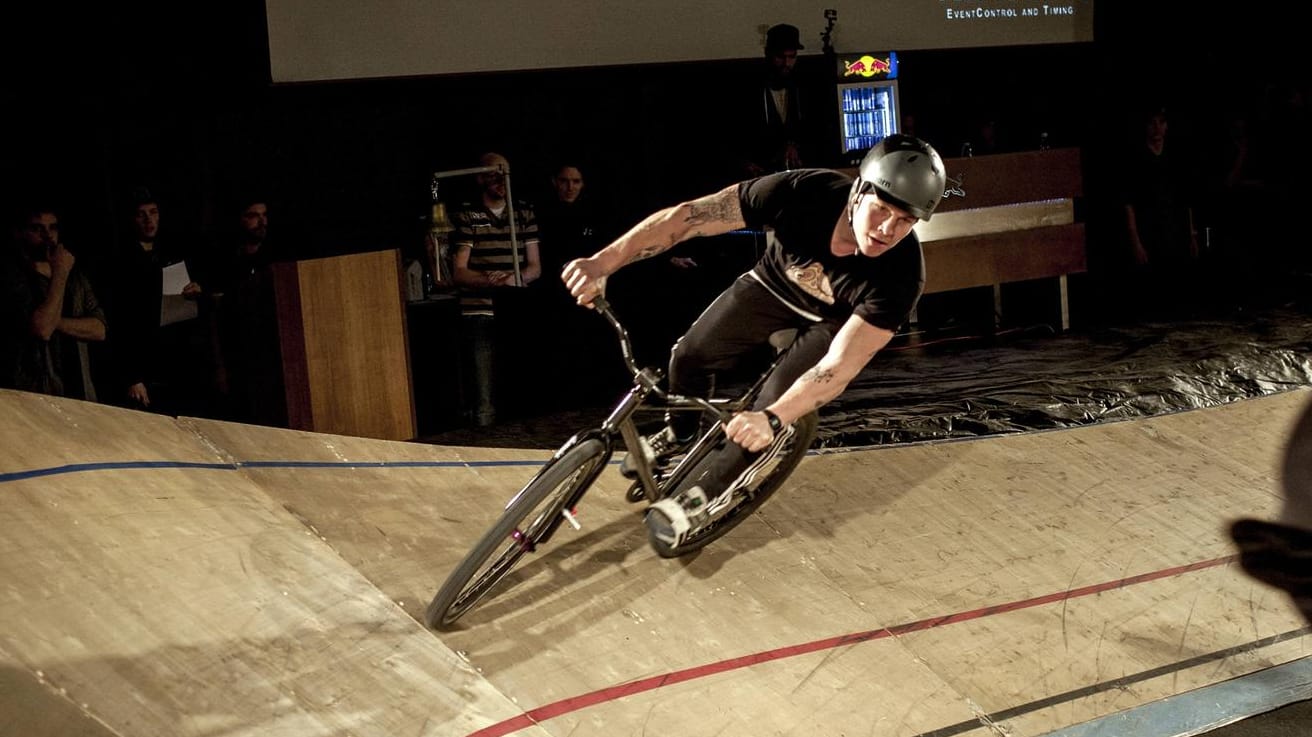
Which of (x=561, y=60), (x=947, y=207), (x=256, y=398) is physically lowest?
(x=256, y=398)

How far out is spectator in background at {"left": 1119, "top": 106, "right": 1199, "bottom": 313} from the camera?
354 inches

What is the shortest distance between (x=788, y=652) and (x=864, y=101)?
6347 millimetres

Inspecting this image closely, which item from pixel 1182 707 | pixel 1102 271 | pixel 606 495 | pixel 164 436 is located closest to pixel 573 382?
pixel 606 495

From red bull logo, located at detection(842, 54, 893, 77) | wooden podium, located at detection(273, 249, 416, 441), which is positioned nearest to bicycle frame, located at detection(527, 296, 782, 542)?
wooden podium, located at detection(273, 249, 416, 441)

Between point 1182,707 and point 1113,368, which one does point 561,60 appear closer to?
point 1113,368

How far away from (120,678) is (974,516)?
3123 millimetres

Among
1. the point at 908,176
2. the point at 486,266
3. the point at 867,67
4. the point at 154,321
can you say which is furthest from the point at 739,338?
the point at 867,67

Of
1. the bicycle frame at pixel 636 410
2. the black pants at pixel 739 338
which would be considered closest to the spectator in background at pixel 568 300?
the black pants at pixel 739 338

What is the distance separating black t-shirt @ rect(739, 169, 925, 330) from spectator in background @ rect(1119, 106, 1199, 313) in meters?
5.41

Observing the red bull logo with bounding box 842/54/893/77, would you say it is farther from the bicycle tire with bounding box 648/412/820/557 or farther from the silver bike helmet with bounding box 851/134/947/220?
the silver bike helmet with bounding box 851/134/947/220

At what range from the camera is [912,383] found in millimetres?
6859

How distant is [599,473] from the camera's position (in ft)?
12.4

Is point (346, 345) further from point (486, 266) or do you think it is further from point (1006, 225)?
point (1006, 225)

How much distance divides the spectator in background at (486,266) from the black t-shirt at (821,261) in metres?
Answer: 2.53
